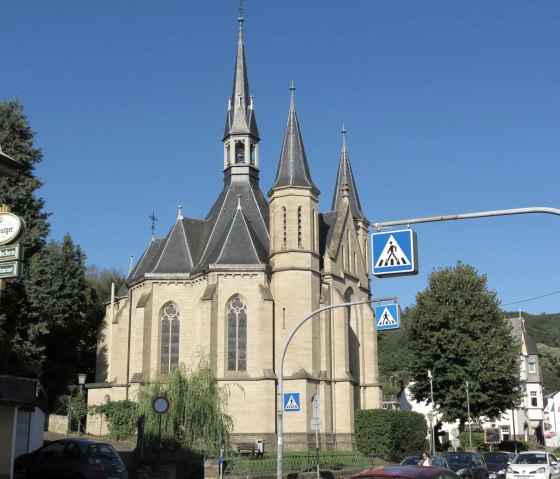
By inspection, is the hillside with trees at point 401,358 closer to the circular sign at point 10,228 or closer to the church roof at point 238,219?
the church roof at point 238,219

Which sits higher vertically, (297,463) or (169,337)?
(169,337)

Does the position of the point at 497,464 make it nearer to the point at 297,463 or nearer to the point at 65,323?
the point at 297,463

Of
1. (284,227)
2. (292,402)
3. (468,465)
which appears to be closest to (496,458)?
(468,465)

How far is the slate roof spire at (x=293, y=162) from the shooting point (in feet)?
155

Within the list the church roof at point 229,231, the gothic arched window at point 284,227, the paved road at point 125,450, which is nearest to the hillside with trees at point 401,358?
the church roof at point 229,231

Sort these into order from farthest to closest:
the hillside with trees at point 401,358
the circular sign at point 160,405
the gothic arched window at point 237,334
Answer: the hillside with trees at point 401,358
the gothic arched window at point 237,334
the circular sign at point 160,405

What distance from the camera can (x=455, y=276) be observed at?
178 ft

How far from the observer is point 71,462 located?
20.2m

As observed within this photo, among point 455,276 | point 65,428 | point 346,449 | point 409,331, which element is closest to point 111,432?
point 65,428

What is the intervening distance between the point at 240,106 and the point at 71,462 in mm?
39320

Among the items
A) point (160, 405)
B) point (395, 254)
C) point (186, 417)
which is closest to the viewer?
point (395, 254)

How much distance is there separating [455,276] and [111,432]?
2638 cm

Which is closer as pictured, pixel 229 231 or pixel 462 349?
pixel 229 231

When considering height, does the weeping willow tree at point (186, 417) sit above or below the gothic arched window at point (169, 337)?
below
